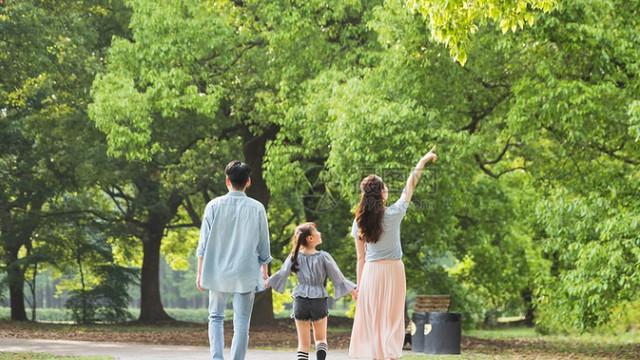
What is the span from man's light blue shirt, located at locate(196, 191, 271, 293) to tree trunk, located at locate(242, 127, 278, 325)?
19.7 m

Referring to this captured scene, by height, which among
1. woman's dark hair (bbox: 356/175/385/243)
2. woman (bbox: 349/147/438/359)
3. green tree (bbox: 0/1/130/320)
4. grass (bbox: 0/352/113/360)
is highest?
green tree (bbox: 0/1/130/320)

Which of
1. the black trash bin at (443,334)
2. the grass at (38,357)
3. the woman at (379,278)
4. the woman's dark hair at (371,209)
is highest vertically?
the woman's dark hair at (371,209)

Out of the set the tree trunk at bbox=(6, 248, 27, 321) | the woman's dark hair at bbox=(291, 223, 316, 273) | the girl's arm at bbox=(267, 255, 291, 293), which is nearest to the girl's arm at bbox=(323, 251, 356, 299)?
the woman's dark hair at bbox=(291, 223, 316, 273)

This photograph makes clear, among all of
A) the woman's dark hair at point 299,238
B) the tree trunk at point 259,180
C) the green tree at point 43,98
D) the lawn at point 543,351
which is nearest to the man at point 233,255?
the woman's dark hair at point 299,238

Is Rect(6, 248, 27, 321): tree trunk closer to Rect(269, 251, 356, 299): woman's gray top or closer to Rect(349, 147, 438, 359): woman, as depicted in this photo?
Rect(269, 251, 356, 299): woman's gray top

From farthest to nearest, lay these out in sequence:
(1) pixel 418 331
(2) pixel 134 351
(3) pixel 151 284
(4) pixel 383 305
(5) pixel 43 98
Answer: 1. (3) pixel 151 284
2. (5) pixel 43 98
3. (2) pixel 134 351
4. (1) pixel 418 331
5. (4) pixel 383 305

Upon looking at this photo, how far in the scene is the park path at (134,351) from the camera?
685 inches

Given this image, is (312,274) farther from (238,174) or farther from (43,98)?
(43,98)

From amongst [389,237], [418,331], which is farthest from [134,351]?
[389,237]

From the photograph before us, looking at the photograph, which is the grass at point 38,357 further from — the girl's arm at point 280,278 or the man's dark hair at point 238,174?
the man's dark hair at point 238,174

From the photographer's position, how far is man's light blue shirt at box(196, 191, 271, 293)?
10.2 metres

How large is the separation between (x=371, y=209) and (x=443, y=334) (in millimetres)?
8899

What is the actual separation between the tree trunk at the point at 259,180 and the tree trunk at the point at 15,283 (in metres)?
7.81

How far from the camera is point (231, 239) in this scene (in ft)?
33.6
